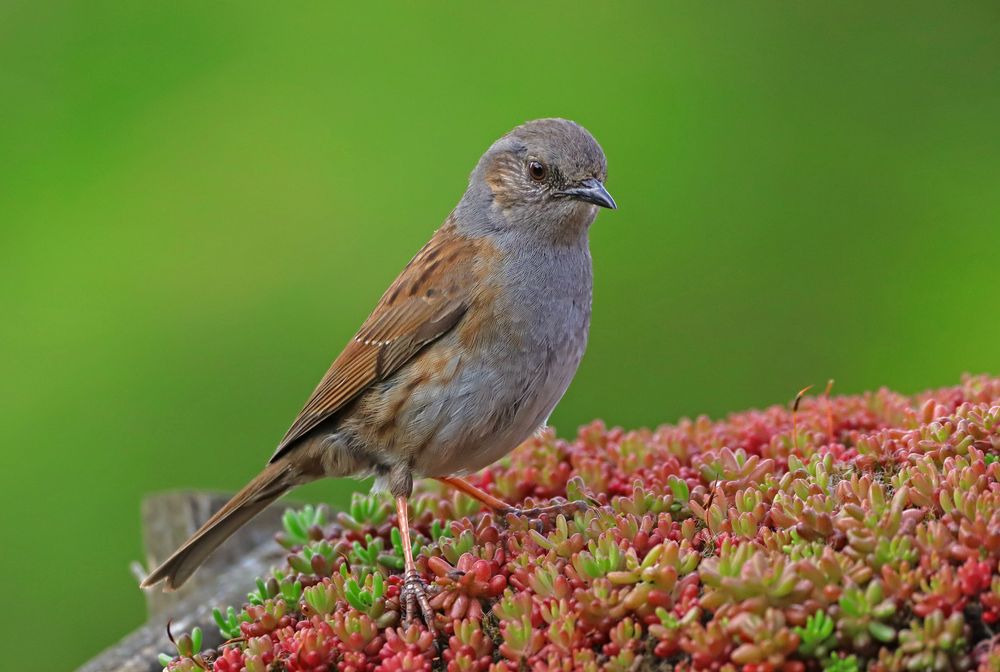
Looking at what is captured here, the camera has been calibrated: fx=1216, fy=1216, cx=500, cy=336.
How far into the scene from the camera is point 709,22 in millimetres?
7828

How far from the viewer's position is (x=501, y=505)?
153 inches

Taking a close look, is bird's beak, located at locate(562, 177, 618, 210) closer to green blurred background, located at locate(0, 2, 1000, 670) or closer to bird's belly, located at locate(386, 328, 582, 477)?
bird's belly, located at locate(386, 328, 582, 477)

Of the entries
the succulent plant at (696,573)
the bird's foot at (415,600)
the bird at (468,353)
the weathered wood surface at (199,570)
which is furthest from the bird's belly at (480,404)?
the weathered wood surface at (199,570)

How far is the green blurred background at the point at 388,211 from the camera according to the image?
22.6 feet

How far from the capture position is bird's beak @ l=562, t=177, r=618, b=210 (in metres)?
3.99

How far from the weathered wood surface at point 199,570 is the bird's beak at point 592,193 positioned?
180cm

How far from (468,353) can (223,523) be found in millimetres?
1028

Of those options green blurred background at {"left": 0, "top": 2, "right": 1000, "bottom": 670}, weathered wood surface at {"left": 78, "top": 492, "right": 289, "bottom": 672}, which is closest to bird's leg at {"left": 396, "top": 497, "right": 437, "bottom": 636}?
weathered wood surface at {"left": 78, "top": 492, "right": 289, "bottom": 672}

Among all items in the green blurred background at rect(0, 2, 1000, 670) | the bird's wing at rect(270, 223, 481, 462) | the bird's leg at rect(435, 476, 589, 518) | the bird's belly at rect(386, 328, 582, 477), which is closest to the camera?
the bird's leg at rect(435, 476, 589, 518)

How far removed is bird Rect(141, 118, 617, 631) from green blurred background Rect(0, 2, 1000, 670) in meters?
2.76

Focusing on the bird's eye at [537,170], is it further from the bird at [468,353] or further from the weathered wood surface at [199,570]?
the weathered wood surface at [199,570]

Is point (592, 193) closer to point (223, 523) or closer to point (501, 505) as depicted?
point (501, 505)

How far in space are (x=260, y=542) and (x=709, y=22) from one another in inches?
181

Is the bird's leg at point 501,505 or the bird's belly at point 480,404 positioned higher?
the bird's belly at point 480,404
